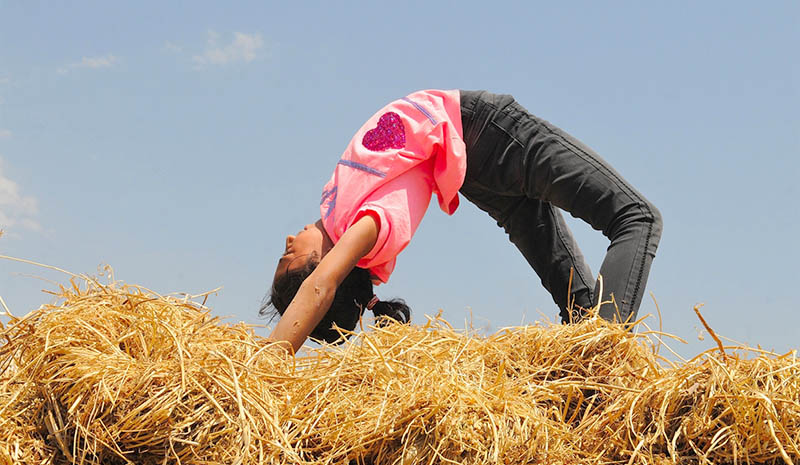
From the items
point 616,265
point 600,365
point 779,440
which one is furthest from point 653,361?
point 616,265

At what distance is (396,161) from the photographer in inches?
96.0

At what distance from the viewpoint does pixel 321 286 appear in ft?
6.82

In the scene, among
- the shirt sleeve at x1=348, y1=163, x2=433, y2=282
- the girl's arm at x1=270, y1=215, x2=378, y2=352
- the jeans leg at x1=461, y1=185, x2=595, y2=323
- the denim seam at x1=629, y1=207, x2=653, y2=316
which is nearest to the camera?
the girl's arm at x1=270, y1=215, x2=378, y2=352

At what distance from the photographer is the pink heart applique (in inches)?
99.0

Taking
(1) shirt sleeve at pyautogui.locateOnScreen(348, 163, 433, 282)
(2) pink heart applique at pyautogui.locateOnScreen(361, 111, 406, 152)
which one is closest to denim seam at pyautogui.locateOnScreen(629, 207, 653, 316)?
(1) shirt sleeve at pyautogui.locateOnScreen(348, 163, 433, 282)

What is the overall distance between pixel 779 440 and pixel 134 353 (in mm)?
1154

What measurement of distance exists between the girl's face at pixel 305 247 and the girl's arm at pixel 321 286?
0.25 meters

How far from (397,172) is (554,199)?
524 millimetres

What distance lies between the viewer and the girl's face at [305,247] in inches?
98.3

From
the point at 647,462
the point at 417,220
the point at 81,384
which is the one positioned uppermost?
the point at 417,220

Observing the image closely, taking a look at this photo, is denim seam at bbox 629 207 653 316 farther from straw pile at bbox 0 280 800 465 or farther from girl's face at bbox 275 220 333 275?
girl's face at bbox 275 220 333 275

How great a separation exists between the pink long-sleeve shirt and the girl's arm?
8 cm

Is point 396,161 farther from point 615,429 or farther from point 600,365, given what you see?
point 615,429

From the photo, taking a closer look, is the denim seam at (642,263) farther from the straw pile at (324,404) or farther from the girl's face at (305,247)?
the girl's face at (305,247)
